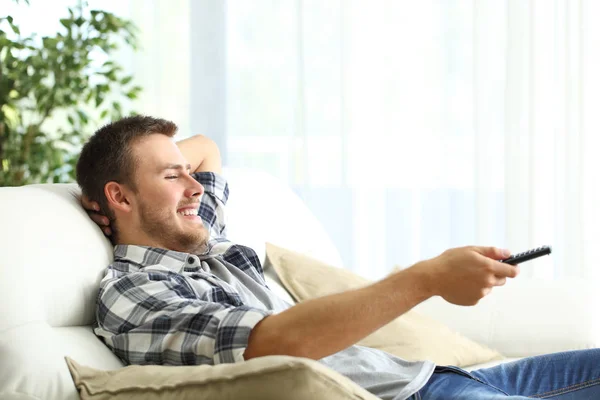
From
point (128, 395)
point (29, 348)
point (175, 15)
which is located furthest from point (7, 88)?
point (128, 395)

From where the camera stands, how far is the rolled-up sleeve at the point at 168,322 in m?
1.21

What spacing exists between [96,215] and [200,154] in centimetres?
48

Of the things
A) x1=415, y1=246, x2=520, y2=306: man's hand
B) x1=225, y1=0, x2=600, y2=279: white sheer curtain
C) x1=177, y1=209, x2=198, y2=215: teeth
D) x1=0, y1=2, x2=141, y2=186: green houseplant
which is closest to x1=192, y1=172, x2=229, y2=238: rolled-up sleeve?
x1=177, y1=209, x2=198, y2=215: teeth

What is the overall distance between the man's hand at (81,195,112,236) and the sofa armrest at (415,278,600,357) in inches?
36.4

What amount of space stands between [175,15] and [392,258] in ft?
4.97

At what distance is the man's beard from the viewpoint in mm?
1609

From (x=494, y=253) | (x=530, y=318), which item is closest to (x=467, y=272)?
(x=494, y=253)

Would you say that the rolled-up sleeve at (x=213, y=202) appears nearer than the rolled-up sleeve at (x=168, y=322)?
No

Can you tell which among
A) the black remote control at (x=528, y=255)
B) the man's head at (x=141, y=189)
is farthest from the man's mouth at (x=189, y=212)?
the black remote control at (x=528, y=255)

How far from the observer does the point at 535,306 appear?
82.8 inches

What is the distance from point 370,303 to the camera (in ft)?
3.84

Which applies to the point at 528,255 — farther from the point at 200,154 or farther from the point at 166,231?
the point at 200,154

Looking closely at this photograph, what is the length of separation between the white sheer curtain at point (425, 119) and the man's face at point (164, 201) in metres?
1.85

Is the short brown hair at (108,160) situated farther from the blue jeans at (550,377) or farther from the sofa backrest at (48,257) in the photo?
the blue jeans at (550,377)
